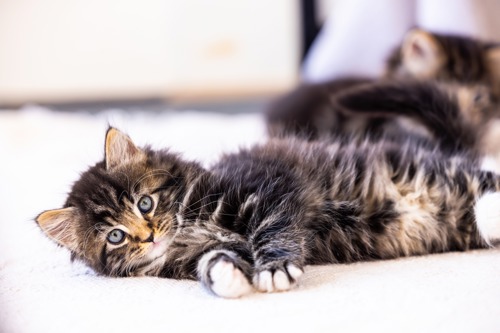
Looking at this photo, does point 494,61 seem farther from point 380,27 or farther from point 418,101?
point 380,27

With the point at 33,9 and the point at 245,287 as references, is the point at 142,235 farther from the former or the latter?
the point at 33,9

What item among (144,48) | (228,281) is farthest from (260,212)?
(144,48)

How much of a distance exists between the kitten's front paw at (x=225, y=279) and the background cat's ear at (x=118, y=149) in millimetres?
407

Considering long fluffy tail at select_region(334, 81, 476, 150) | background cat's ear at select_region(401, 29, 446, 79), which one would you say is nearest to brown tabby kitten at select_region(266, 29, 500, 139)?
background cat's ear at select_region(401, 29, 446, 79)

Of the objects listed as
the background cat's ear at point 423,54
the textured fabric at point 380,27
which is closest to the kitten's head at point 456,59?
the background cat's ear at point 423,54

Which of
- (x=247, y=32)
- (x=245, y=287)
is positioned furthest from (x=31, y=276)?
(x=247, y=32)

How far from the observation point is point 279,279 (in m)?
1.30

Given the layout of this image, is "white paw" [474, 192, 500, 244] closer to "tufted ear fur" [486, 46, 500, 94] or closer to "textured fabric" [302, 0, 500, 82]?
"tufted ear fur" [486, 46, 500, 94]

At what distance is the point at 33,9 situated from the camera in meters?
5.08

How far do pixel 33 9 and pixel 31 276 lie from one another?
417 centimetres

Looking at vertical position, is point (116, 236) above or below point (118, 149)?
Answer: below

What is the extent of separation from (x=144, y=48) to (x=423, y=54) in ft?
11.5

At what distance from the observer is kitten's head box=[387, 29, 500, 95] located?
2420 millimetres

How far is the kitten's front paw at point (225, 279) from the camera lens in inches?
49.8
